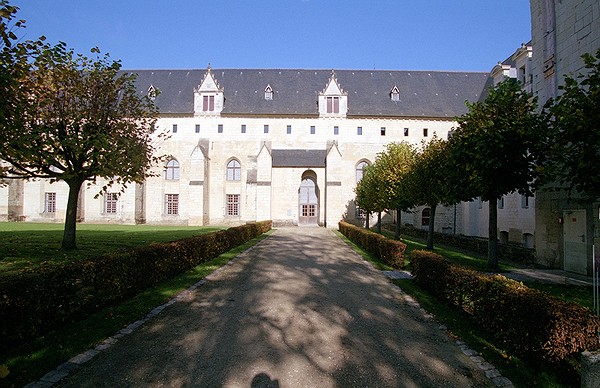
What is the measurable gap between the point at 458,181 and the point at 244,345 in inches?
401

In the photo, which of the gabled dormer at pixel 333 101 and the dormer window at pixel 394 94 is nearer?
the gabled dormer at pixel 333 101

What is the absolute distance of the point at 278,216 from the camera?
36844mm

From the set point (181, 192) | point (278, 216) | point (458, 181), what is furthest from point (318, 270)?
point (181, 192)

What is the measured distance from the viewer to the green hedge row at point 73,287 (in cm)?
482

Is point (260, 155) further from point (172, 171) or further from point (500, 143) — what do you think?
point (500, 143)

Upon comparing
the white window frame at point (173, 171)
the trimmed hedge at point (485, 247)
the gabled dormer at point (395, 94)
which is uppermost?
the gabled dormer at point (395, 94)

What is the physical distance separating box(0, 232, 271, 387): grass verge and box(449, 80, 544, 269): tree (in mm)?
9528

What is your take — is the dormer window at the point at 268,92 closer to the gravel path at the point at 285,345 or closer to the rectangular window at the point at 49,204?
the rectangular window at the point at 49,204

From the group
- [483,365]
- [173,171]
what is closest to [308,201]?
[173,171]

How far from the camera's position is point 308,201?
38.9m

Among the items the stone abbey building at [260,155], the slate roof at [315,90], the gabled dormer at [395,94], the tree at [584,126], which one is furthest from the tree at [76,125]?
the gabled dormer at [395,94]

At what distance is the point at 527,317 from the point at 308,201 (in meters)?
34.1

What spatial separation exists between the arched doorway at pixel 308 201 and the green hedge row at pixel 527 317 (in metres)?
31.2

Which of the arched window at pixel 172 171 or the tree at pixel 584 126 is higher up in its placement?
the arched window at pixel 172 171
